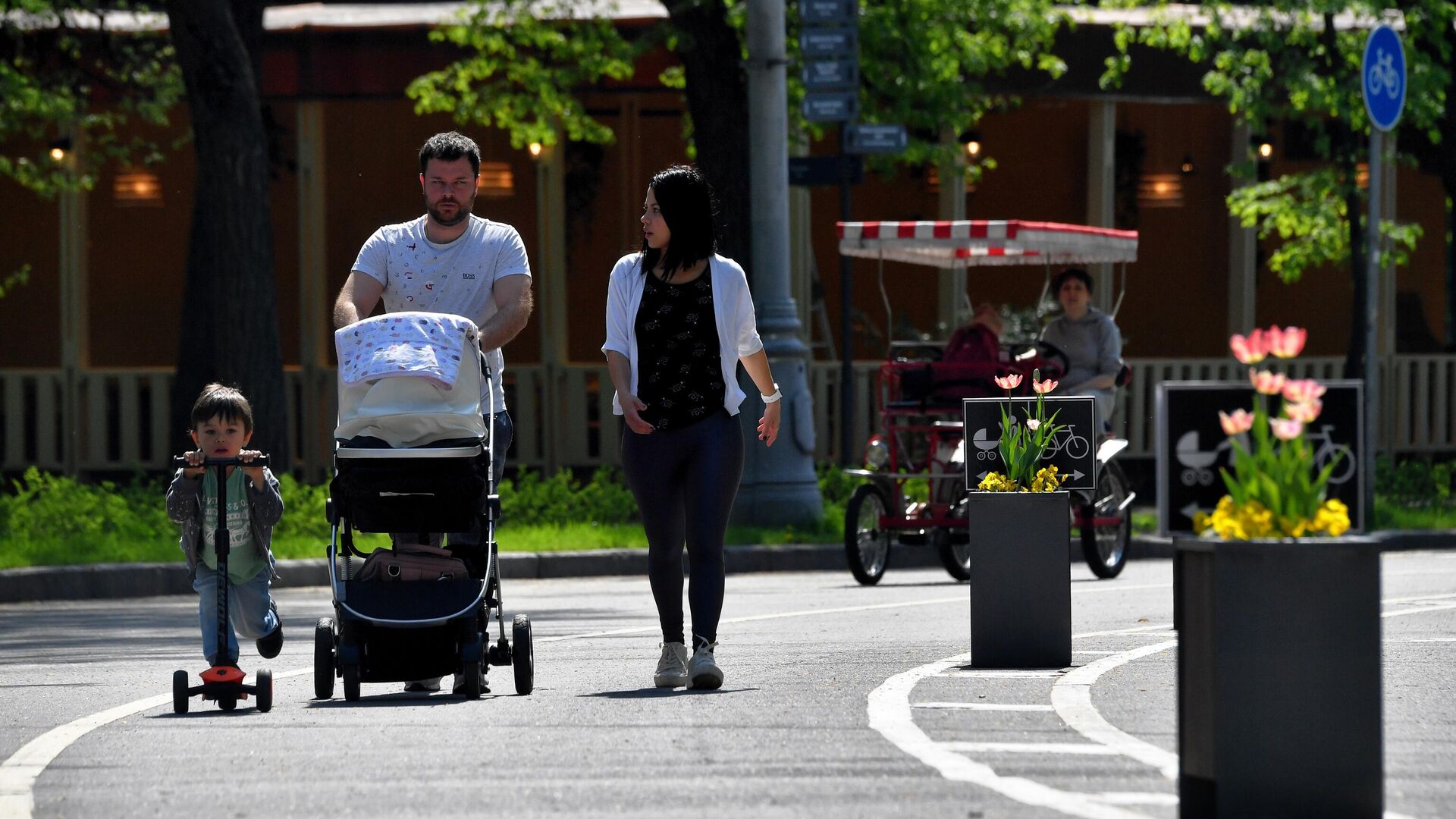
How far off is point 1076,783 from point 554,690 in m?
2.94

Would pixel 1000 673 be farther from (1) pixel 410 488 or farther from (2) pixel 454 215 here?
(2) pixel 454 215

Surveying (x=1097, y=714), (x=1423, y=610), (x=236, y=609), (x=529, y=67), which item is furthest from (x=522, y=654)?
(x=529, y=67)

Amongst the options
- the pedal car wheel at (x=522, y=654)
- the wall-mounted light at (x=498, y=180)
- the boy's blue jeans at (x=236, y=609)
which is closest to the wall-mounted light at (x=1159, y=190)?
the wall-mounted light at (x=498, y=180)

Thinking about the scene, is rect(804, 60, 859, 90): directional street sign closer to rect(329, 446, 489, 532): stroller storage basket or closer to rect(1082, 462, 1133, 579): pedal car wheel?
rect(1082, 462, 1133, 579): pedal car wheel

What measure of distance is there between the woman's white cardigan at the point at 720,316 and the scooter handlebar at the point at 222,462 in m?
1.30

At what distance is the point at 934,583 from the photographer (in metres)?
15.5

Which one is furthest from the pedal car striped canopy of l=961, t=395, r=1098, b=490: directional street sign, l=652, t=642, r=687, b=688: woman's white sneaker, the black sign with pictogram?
the black sign with pictogram

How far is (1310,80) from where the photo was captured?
20453mm

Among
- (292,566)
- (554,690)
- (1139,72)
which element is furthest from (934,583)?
(1139,72)

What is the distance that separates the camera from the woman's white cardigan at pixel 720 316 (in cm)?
891

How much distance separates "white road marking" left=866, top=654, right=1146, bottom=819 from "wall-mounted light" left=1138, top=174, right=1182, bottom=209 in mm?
17261

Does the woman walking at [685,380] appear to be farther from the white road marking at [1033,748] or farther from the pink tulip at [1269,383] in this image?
the pink tulip at [1269,383]

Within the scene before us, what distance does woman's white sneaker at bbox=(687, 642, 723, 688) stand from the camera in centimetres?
880

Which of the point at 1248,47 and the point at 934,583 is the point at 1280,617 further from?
the point at 1248,47
